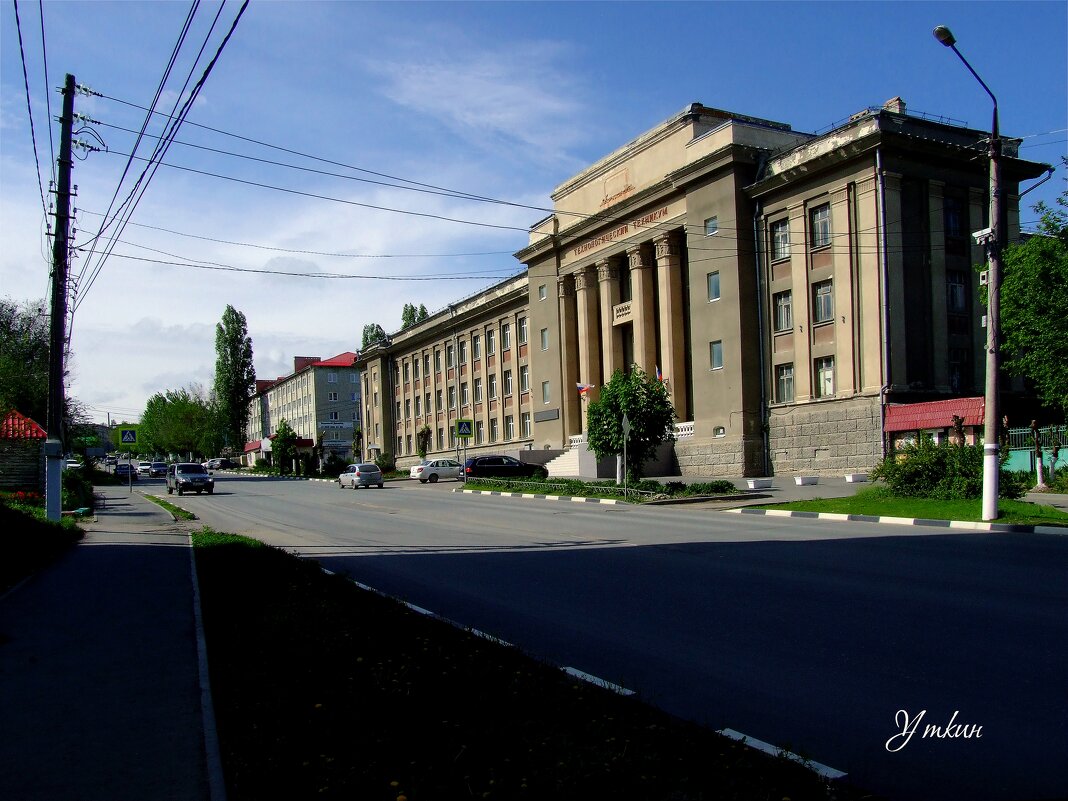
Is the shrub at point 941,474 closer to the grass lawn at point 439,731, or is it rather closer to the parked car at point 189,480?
the grass lawn at point 439,731

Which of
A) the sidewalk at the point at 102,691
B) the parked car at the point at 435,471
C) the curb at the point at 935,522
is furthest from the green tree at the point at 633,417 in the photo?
the parked car at the point at 435,471

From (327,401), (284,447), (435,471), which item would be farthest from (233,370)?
(435,471)

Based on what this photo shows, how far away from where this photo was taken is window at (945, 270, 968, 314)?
110ft

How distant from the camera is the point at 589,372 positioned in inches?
1864

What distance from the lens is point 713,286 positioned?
37.8 meters

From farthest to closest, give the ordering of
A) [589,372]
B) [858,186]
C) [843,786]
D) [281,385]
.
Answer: [281,385] → [589,372] → [858,186] → [843,786]

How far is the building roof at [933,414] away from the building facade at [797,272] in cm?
63

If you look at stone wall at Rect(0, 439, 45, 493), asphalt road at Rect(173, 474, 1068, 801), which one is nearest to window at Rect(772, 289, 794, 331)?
asphalt road at Rect(173, 474, 1068, 801)

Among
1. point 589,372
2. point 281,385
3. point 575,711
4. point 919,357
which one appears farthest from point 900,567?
point 281,385

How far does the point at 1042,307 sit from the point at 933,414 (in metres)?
7.37

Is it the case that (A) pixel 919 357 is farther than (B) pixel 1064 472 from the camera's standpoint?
Yes

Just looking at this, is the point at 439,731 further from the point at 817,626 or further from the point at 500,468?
the point at 500,468

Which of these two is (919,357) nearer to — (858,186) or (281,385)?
(858,186)

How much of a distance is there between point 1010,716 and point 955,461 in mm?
17549
